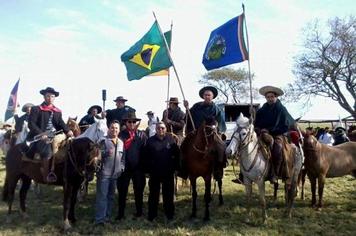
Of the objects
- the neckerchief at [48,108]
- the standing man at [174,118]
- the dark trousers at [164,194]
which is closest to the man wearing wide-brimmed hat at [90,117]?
the standing man at [174,118]

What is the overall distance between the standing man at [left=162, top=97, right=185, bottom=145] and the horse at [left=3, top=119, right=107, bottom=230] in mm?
2913

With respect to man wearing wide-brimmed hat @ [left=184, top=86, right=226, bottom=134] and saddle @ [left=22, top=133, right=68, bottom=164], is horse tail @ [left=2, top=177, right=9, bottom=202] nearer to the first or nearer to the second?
saddle @ [left=22, top=133, right=68, bottom=164]

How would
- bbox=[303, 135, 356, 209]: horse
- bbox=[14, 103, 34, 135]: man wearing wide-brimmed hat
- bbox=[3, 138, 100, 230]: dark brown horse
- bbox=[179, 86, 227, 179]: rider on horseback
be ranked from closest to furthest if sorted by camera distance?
bbox=[3, 138, 100, 230]: dark brown horse → bbox=[179, 86, 227, 179]: rider on horseback → bbox=[303, 135, 356, 209]: horse → bbox=[14, 103, 34, 135]: man wearing wide-brimmed hat

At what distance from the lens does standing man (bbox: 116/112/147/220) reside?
8.30 metres

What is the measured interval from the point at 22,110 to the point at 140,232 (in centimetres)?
767

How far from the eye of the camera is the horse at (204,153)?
8180mm

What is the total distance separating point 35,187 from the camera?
11773 millimetres

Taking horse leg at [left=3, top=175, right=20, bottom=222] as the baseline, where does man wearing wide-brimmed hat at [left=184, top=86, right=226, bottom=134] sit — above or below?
above

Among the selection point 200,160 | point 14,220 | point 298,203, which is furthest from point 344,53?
point 14,220

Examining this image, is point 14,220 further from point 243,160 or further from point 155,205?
point 243,160

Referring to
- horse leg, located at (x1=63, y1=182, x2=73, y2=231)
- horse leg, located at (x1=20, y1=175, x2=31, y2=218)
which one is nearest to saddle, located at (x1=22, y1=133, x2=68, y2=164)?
horse leg, located at (x1=63, y1=182, x2=73, y2=231)

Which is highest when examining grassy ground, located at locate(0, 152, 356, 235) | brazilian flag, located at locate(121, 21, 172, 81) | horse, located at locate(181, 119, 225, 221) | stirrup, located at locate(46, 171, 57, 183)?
brazilian flag, located at locate(121, 21, 172, 81)

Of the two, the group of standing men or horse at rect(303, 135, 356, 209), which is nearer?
the group of standing men

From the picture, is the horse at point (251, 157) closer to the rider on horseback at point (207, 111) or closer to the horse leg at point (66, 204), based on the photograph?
the rider on horseback at point (207, 111)
